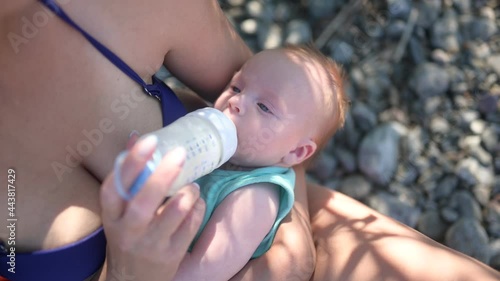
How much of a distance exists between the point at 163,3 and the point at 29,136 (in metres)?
0.39

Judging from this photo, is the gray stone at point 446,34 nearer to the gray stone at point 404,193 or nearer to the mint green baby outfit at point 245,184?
the gray stone at point 404,193

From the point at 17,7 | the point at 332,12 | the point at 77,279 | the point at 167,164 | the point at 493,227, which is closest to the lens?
the point at 167,164

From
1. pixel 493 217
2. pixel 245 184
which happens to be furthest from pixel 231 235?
pixel 493 217

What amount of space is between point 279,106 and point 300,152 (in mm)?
150

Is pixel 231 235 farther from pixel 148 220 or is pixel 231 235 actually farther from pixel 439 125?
pixel 439 125

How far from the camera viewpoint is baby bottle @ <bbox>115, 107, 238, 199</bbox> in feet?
3.38

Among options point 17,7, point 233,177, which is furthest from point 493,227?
point 17,7

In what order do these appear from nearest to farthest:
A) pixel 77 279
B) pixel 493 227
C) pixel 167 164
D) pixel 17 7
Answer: pixel 167 164
pixel 17 7
pixel 77 279
pixel 493 227

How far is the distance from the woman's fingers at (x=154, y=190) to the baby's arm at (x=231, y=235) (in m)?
0.38

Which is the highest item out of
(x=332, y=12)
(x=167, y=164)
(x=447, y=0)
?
(x=167, y=164)

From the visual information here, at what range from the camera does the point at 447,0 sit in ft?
8.34

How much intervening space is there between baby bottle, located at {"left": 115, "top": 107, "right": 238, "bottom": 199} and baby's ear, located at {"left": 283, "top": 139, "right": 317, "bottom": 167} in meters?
0.32

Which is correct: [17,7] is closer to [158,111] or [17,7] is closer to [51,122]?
[51,122]

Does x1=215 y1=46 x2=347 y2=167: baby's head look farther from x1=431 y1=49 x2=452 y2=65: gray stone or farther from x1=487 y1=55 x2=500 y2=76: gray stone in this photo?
x1=487 y1=55 x2=500 y2=76: gray stone
